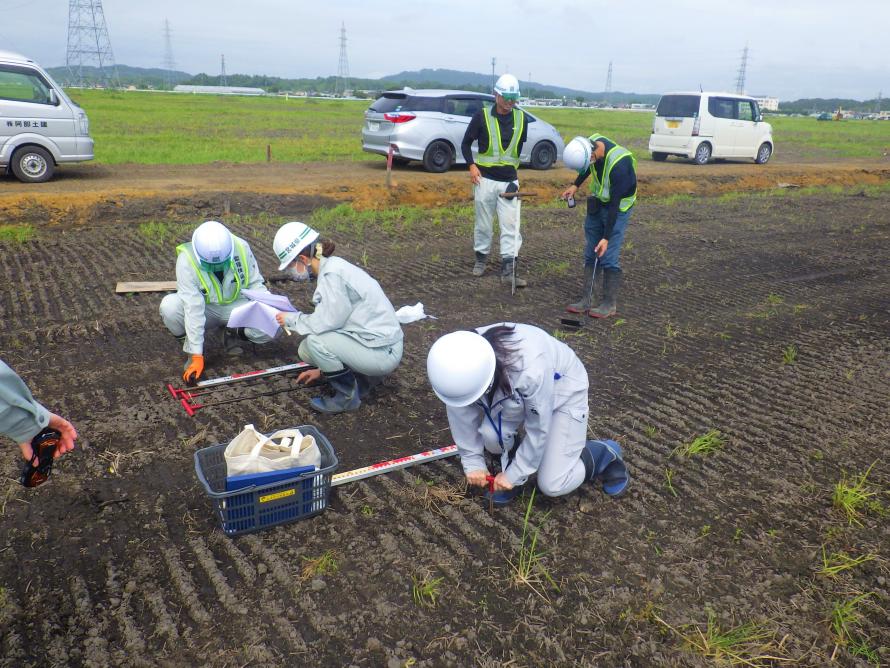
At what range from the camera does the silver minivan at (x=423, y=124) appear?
12.9m

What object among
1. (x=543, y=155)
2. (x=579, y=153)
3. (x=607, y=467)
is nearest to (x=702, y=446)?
(x=607, y=467)

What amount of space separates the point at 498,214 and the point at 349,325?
338cm

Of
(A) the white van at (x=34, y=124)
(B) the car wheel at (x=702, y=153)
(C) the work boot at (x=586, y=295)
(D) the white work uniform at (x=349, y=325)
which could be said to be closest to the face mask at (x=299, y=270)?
(D) the white work uniform at (x=349, y=325)

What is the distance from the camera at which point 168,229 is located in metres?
8.34

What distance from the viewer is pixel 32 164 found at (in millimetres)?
10336

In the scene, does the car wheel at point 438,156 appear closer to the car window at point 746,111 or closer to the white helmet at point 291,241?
the car window at point 746,111

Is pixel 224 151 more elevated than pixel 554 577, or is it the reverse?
pixel 224 151

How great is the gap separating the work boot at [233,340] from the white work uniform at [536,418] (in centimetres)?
254

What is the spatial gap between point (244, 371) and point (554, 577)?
111 inches

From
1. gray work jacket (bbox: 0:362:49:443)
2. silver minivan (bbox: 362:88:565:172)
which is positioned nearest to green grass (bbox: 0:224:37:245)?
gray work jacket (bbox: 0:362:49:443)

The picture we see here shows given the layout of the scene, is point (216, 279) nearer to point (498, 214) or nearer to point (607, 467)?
point (607, 467)

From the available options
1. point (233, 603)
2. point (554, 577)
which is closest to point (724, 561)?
point (554, 577)

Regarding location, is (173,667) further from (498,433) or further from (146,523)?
(498,433)

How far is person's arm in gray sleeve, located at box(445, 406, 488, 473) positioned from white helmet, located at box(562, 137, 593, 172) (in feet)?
11.0
